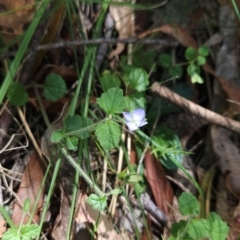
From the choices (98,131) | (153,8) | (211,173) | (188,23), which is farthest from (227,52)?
(98,131)

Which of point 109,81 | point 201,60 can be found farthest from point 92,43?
point 201,60

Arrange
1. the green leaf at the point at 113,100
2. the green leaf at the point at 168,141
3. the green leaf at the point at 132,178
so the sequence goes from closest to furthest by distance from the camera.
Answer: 1. the green leaf at the point at 113,100
2. the green leaf at the point at 132,178
3. the green leaf at the point at 168,141

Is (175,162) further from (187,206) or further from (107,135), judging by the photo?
(107,135)

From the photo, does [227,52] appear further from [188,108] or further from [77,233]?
[77,233]

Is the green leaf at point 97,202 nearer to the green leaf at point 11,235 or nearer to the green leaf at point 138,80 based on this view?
the green leaf at point 11,235

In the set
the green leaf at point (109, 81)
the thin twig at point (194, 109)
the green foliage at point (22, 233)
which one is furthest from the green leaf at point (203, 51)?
the green foliage at point (22, 233)
